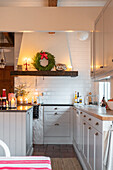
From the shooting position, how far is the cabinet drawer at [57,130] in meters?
6.24

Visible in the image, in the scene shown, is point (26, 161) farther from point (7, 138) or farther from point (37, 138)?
point (37, 138)

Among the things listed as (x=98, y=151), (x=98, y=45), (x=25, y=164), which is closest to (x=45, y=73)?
(x=98, y=45)

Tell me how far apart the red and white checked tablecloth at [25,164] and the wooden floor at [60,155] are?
279 centimetres

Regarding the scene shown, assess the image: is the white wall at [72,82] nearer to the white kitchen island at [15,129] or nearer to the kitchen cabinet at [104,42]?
the kitchen cabinet at [104,42]

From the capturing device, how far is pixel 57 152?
5.27 m

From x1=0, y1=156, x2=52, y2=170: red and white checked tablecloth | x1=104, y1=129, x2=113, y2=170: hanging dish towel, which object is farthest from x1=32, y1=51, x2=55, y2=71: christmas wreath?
x1=0, y1=156, x2=52, y2=170: red and white checked tablecloth

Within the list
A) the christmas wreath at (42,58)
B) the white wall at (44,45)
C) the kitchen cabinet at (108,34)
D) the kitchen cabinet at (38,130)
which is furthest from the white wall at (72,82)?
the kitchen cabinet at (108,34)

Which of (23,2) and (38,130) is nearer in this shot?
(23,2)

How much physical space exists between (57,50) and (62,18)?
7.37 feet

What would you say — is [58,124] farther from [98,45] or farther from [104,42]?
[104,42]

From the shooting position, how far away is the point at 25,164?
4.27 feet

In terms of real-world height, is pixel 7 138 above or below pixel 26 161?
below

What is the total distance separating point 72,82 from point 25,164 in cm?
557

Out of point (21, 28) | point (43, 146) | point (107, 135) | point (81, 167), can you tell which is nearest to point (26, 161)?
point (107, 135)
